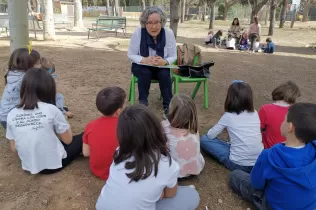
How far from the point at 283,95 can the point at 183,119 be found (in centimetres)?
103

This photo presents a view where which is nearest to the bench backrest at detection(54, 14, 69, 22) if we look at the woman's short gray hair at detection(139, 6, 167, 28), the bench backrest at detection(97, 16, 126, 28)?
the bench backrest at detection(97, 16, 126, 28)

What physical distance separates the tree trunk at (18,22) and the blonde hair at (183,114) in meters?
2.96

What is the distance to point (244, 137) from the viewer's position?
2.36 meters

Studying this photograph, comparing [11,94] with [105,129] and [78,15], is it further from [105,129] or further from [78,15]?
[78,15]

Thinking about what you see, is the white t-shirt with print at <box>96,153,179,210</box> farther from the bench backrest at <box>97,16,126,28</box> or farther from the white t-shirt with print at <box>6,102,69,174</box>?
the bench backrest at <box>97,16,126,28</box>

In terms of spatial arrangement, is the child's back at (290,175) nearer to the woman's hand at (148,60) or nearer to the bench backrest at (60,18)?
the woman's hand at (148,60)

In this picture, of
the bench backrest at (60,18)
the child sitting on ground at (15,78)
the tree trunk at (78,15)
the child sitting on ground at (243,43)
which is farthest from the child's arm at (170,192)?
the bench backrest at (60,18)

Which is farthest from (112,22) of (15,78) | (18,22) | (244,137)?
(244,137)

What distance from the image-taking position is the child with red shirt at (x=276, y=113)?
2504mm

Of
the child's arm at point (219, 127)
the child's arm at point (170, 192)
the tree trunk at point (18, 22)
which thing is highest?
the tree trunk at point (18, 22)

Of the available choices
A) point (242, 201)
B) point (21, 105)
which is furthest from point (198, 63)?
point (21, 105)

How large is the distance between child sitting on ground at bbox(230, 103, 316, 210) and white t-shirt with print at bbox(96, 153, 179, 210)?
0.60 meters

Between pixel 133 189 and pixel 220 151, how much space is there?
4.25 ft

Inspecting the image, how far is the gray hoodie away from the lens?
2600 mm
